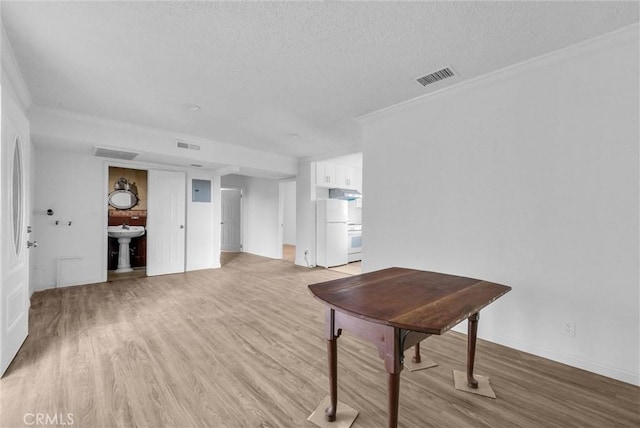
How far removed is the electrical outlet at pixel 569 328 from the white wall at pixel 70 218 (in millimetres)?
6220

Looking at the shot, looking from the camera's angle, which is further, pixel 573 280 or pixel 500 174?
pixel 500 174

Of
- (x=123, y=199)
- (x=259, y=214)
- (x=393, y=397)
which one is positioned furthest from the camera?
(x=259, y=214)

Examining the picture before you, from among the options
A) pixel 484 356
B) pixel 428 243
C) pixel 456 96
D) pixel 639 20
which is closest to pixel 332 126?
pixel 456 96

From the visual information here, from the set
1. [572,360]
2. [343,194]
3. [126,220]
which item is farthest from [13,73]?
[343,194]

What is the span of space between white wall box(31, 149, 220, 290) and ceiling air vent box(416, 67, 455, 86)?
4.97 meters

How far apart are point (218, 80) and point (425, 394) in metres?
3.19

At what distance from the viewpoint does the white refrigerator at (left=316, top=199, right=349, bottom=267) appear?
6000 millimetres

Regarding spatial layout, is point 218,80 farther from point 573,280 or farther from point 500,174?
point 573,280

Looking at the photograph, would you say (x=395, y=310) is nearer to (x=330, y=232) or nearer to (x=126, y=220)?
(x=330, y=232)

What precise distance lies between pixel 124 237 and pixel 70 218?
1193 millimetres

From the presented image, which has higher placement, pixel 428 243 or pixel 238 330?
pixel 428 243

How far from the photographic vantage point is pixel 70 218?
442 cm

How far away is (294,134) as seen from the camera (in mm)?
4523

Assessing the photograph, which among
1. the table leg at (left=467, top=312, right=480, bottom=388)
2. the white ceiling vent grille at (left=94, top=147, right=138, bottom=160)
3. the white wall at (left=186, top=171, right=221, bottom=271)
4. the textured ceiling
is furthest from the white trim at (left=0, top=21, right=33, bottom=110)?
the table leg at (left=467, top=312, right=480, bottom=388)
